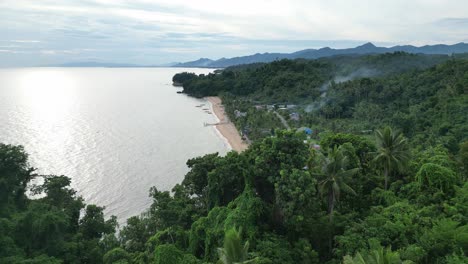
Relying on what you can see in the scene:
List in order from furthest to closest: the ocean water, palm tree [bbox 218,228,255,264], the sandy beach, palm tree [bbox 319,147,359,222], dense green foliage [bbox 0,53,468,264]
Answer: the sandy beach, the ocean water, palm tree [bbox 319,147,359,222], dense green foliage [bbox 0,53,468,264], palm tree [bbox 218,228,255,264]

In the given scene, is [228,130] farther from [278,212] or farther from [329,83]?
[278,212]

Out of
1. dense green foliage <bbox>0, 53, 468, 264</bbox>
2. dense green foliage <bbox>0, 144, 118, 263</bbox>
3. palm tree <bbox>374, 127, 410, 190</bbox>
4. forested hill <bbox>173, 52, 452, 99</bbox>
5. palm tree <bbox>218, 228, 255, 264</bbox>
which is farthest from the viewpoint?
forested hill <bbox>173, 52, 452, 99</bbox>

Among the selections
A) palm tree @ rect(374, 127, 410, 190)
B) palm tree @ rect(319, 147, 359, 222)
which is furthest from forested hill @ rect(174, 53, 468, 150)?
palm tree @ rect(319, 147, 359, 222)

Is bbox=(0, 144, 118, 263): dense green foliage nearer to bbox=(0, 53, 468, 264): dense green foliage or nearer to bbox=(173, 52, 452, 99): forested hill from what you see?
bbox=(0, 53, 468, 264): dense green foliage

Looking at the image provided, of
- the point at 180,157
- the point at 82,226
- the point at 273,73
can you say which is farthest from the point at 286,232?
the point at 273,73

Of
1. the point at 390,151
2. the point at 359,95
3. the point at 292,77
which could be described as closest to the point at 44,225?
the point at 390,151

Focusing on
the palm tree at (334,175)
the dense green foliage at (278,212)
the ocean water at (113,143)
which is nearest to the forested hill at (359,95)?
the ocean water at (113,143)
